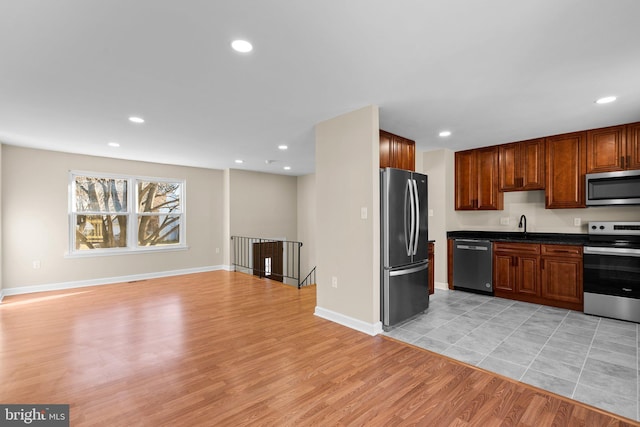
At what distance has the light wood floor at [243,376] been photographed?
1.93 metres

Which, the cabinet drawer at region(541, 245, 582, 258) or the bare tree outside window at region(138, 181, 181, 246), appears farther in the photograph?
the bare tree outside window at region(138, 181, 181, 246)

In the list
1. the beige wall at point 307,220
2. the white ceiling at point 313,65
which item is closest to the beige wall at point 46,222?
the white ceiling at point 313,65

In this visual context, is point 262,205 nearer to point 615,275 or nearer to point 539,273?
point 539,273

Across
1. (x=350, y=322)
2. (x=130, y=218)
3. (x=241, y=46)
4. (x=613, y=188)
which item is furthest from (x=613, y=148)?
(x=130, y=218)

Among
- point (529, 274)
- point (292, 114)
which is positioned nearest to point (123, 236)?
point (292, 114)

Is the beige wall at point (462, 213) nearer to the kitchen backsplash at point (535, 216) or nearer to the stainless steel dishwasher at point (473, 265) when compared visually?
the kitchen backsplash at point (535, 216)

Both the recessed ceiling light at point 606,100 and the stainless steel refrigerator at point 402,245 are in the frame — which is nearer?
the recessed ceiling light at point 606,100

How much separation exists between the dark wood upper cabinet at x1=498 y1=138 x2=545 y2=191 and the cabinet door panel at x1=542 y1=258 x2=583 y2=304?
3.88 ft

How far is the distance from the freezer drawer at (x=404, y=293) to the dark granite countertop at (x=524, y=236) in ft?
5.75

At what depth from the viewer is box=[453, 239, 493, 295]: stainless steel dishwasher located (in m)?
4.75

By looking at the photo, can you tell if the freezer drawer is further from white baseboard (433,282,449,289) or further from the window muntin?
the window muntin

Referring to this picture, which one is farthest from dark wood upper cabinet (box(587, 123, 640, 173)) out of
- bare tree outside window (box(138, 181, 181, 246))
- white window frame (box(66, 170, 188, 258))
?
bare tree outside window (box(138, 181, 181, 246))

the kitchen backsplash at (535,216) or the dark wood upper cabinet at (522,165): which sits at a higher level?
the dark wood upper cabinet at (522,165)

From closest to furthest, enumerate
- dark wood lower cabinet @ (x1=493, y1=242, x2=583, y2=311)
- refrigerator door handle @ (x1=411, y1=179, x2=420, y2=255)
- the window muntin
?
refrigerator door handle @ (x1=411, y1=179, x2=420, y2=255) → dark wood lower cabinet @ (x1=493, y1=242, x2=583, y2=311) → the window muntin
